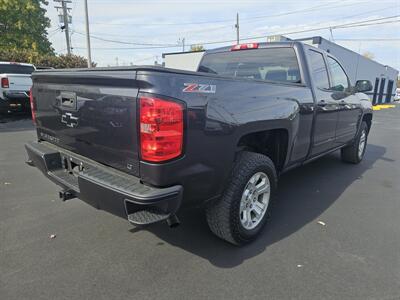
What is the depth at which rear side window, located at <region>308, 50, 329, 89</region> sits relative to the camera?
396 centimetres

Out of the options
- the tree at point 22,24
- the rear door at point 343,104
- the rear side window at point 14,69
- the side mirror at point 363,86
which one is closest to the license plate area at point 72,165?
the rear door at point 343,104

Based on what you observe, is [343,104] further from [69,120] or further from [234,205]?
[69,120]

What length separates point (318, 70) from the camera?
13.6 ft

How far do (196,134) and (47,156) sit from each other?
5.16 ft

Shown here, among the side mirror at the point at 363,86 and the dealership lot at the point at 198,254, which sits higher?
the side mirror at the point at 363,86

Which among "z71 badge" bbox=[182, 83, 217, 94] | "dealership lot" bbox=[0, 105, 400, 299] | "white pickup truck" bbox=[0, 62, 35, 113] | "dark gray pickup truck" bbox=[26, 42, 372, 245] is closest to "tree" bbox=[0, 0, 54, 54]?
"white pickup truck" bbox=[0, 62, 35, 113]

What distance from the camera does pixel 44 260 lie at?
2.70 meters

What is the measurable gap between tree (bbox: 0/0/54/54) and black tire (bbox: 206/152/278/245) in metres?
22.5

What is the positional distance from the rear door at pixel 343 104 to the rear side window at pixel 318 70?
0.23 metres

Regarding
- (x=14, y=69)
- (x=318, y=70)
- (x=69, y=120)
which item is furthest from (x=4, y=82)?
(x=318, y=70)

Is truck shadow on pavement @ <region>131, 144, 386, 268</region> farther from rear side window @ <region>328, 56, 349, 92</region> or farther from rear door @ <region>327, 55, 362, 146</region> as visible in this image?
rear side window @ <region>328, 56, 349, 92</region>

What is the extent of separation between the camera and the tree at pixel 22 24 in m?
20.0

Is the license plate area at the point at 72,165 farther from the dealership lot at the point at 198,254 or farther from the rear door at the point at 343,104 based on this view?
the rear door at the point at 343,104

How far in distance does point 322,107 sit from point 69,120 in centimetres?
305
